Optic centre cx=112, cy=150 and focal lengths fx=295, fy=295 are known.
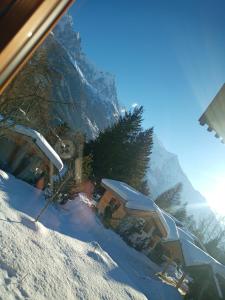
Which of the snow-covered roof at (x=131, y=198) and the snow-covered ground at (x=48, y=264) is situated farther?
the snow-covered roof at (x=131, y=198)

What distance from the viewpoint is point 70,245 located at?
12.9m

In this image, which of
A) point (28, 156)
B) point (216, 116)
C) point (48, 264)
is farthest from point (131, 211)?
point (216, 116)

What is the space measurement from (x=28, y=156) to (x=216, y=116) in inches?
724

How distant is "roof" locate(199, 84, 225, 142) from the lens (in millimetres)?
5477

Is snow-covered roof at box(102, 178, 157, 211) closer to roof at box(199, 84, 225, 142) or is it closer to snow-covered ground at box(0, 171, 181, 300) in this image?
snow-covered ground at box(0, 171, 181, 300)

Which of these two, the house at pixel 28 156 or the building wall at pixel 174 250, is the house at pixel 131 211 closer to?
the building wall at pixel 174 250

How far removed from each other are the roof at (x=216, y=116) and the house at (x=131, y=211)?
1960cm

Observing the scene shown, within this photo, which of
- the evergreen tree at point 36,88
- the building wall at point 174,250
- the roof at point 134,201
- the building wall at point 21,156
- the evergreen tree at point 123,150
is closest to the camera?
the evergreen tree at point 36,88

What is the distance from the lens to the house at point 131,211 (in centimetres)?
2561

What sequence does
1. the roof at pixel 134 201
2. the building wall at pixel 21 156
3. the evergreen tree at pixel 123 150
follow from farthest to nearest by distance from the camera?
1. the evergreen tree at pixel 123 150
2. the roof at pixel 134 201
3. the building wall at pixel 21 156

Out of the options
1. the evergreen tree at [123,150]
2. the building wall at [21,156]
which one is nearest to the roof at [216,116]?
the building wall at [21,156]

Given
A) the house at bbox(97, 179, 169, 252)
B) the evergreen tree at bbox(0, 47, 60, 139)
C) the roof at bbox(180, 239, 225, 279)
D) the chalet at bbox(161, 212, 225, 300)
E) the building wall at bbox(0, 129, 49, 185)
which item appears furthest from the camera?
the house at bbox(97, 179, 169, 252)

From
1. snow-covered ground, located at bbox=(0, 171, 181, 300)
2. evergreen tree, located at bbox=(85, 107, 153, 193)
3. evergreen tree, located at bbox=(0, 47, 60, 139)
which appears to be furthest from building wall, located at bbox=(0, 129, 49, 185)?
evergreen tree, located at bbox=(85, 107, 153, 193)

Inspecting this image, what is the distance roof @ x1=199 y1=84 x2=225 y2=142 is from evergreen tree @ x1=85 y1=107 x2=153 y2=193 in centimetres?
3136
